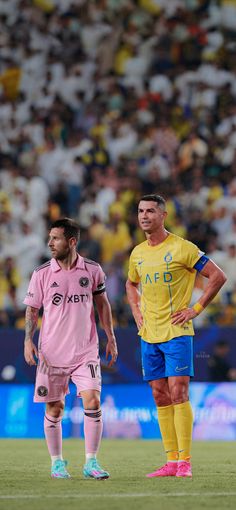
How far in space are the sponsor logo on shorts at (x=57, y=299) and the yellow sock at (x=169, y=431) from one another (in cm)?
122

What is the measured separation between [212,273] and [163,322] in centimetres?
55

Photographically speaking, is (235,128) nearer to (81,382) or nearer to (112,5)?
(112,5)

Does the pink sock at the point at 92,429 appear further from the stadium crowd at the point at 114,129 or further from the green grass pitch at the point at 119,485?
the stadium crowd at the point at 114,129

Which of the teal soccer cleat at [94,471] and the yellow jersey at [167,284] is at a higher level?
the yellow jersey at [167,284]

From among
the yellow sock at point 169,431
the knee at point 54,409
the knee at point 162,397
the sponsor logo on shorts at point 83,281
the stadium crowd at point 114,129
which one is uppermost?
the stadium crowd at point 114,129

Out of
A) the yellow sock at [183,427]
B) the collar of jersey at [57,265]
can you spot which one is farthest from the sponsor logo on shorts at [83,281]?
the yellow sock at [183,427]

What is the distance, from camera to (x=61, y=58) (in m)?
24.2

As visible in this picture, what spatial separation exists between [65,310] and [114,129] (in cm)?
1260

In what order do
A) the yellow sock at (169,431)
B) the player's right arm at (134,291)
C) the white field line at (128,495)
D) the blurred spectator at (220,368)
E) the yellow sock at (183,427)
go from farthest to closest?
the blurred spectator at (220,368)
the player's right arm at (134,291)
the yellow sock at (169,431)
the yellow sock at (183,427)
the white field line at (128,495)

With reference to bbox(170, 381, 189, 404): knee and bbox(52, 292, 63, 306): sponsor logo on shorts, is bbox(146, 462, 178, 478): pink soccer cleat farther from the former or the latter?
bbox(52, 292, 63, 306): sponsor logo on shorts

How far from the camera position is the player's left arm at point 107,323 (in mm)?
9734

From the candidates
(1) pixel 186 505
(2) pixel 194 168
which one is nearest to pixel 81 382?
(1) pixel 186 505

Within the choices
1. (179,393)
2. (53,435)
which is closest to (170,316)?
(179,393)

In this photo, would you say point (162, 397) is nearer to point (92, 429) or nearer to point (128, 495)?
point (92, 429)
